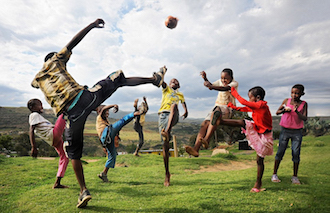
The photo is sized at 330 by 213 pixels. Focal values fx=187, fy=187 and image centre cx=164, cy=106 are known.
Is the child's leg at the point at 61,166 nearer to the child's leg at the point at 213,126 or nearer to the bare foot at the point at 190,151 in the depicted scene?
the bare foot at the point at 190,151

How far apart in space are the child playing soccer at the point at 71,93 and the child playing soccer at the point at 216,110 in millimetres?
2232

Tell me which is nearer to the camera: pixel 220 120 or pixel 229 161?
pixel 220 120

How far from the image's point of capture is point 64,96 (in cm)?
354

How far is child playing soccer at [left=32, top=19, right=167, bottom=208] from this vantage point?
3568 mm

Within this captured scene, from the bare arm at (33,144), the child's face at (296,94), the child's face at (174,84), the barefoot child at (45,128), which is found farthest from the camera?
the child's face at (174,84)

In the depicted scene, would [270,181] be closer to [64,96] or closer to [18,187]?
[64,96]

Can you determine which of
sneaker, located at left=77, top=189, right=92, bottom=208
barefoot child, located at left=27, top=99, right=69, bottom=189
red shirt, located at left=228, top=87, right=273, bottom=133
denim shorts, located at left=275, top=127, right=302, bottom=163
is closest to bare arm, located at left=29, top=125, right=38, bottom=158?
barefoot child, located at left=27, top=99, right=69, bottom=189

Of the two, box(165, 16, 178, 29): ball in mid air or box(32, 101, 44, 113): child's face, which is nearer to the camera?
box(32, 101, 44, 113): child's face

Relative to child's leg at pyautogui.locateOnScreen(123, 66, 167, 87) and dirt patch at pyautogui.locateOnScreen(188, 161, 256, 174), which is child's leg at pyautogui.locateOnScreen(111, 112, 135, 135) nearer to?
child's leg at pyautogui.locateOnScreen(123, 66, 167, 87)

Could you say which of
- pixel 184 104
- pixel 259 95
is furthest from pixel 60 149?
pixel 259 95

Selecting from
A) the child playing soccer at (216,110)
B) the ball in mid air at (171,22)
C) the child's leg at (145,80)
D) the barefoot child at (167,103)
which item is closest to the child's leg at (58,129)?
the child's leg at (145,80)

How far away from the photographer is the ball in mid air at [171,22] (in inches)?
214

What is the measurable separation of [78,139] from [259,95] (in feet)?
14.0

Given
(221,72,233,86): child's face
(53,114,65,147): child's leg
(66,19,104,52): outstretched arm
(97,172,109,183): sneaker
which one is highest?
(66,19,104,52): outstretched arm
